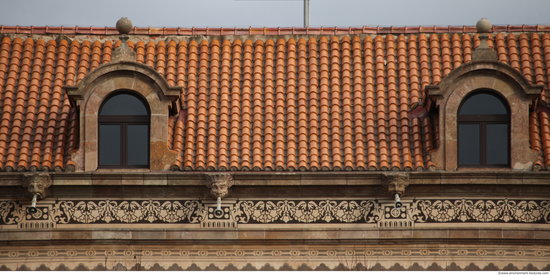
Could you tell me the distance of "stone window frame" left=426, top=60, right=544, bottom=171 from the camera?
34.8 meters

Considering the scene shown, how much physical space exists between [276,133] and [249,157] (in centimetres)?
95

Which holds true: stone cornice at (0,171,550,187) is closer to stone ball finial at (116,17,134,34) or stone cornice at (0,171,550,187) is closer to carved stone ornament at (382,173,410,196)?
carved stone ornament at (382,173,410,196)

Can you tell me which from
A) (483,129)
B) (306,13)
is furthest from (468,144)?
(306,13)

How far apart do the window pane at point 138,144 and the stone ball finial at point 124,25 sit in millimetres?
2191

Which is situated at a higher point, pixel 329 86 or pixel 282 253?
pixel 329 86

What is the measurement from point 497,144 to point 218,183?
5.62m

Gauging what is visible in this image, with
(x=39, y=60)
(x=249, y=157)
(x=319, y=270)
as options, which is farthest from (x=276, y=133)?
(x=39, y=60)

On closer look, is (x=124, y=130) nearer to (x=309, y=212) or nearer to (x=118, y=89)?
(x=118, y=89)

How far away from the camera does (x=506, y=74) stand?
34.8 metres

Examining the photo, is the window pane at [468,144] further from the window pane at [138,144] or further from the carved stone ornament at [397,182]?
the window pane at [138,144]

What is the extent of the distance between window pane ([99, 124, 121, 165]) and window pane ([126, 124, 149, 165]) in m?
0.22

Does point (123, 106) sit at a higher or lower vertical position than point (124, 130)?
higher

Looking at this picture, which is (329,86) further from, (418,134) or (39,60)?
(39,60)

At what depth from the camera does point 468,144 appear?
115 ft
